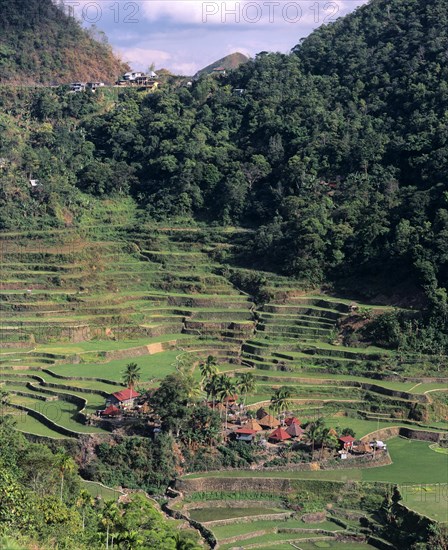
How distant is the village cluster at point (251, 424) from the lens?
117 ft

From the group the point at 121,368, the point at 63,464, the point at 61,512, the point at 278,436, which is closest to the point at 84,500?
the point at 63,464

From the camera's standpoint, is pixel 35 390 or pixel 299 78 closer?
pixel 35 390

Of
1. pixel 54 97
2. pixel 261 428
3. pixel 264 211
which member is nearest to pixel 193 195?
pixel 264 211

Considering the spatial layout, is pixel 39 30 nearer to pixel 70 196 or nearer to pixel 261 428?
pixel 70 196

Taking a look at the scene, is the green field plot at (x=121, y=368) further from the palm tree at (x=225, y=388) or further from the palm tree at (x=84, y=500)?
the palm tree at (x=84, y=500)

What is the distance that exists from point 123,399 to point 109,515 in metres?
9.32

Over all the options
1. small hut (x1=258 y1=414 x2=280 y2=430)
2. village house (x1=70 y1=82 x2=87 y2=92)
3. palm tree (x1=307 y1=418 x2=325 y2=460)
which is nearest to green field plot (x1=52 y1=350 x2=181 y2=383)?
small hut (x1=258 y1=414 x2=280 y2=430)

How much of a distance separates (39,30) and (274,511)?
51571 millimetres

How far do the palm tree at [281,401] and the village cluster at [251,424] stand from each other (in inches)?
12.3

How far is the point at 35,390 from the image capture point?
3997 centimetres

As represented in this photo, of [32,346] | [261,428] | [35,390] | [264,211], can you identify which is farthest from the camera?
[264,211]

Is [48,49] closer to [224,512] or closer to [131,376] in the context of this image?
[131,376]

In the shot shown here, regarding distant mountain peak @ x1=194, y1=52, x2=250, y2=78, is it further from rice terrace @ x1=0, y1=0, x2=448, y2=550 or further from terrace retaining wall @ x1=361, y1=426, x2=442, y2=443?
terrace retaining wall @ x1=361, y1=426, x2=442, y2=443

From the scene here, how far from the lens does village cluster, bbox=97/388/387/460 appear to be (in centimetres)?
3556
